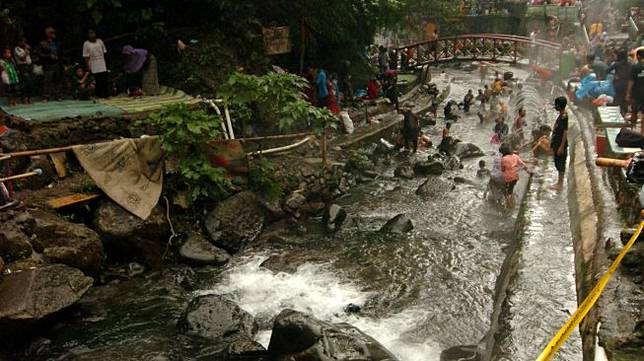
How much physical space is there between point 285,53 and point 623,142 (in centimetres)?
1310

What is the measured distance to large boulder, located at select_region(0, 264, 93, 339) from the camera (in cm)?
770

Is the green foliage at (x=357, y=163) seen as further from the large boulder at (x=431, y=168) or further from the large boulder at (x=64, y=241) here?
the large boulder at (x=64, y=241)

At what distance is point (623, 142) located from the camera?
28.5ft

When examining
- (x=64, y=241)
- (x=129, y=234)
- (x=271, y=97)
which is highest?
(x=271, y=97)

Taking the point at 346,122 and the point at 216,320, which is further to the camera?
the point at 346,122

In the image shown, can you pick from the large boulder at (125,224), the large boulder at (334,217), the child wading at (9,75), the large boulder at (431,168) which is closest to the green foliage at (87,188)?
the large boulder at (125,224)

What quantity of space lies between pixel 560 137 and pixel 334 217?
5.17 metres

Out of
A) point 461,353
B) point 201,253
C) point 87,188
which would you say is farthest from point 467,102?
point 461,353

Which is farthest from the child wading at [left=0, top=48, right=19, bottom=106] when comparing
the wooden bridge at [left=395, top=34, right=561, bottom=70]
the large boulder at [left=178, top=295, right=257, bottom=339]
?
the wooden bridge at [left=395, top=34, right=561, bottom=70]

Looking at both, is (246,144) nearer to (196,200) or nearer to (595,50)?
(196,200)

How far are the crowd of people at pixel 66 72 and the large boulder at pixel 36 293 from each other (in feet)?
21.3

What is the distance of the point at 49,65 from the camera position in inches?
547

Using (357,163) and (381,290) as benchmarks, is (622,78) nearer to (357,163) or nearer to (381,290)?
(357,163)

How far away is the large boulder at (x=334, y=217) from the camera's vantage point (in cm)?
1267
